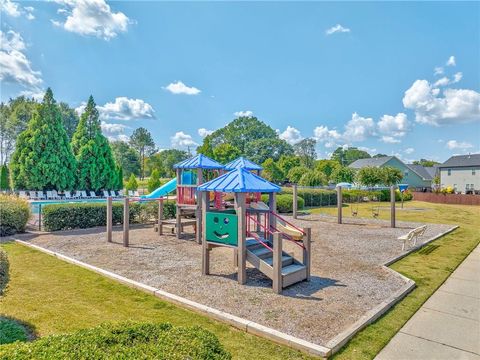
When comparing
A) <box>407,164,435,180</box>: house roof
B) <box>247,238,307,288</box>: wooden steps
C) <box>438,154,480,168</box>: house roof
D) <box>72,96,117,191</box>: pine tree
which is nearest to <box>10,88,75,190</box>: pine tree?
<box>72,96,117,191</box>: pine tree

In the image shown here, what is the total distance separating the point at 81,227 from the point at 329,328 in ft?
37.3

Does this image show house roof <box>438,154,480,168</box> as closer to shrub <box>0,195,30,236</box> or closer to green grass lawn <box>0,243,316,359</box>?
green grass lawn <box>0,243,316,359</box>

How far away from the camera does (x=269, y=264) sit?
6.27 meters

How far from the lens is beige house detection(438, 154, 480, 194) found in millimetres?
45469

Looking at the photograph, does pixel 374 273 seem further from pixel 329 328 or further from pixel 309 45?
pixel 309 45

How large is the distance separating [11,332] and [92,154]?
2886 cm

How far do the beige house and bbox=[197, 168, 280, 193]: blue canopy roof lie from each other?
49234 mm

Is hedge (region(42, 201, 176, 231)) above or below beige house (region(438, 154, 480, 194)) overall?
below

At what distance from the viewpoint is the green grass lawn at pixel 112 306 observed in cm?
400

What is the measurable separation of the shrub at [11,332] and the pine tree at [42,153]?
26.1 metres

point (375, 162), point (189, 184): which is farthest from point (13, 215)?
point (375, 162)

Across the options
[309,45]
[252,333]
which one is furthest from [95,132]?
[252,333]

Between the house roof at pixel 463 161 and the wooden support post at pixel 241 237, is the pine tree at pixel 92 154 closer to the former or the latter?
the wooden support post at pixel 241 237

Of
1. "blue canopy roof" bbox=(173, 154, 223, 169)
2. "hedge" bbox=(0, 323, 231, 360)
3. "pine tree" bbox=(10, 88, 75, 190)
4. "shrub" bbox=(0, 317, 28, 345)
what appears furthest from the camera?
"pine tree" bbox=(10, 88, 75, 190)
